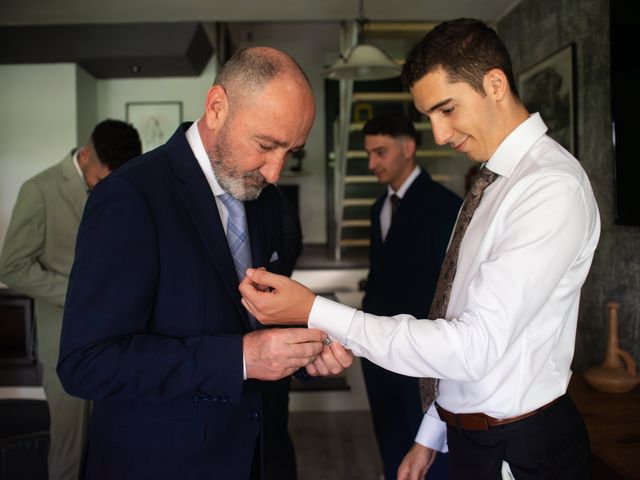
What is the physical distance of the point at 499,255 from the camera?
4.17 feet

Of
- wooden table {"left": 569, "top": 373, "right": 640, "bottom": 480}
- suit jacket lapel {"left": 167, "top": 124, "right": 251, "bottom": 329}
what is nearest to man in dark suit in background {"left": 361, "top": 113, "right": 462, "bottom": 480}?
wooden table {"left": 569, "top": 373, "right": 640, "bottom": 480}

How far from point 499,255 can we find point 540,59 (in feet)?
10.1

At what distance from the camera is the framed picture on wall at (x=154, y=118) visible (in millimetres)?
6281

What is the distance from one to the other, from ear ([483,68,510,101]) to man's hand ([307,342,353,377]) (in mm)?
708

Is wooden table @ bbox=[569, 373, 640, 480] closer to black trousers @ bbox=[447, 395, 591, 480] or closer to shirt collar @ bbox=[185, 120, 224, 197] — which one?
black trousers @ bbox=[447, 395, 591, 480]

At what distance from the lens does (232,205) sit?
1572 millimetres

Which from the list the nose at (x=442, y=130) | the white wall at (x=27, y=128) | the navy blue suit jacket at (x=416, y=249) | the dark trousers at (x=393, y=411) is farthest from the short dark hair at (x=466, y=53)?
the white wall at (x=27, y=128)

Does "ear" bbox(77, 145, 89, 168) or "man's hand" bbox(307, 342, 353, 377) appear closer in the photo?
"man's hand" bbox(307, 342, 353, 377)

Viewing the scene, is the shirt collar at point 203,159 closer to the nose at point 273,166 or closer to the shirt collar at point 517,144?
the nose at point 273,166

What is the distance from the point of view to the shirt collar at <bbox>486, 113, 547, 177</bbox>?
1.43 meters

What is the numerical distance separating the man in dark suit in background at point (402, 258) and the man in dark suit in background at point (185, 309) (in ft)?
5.15

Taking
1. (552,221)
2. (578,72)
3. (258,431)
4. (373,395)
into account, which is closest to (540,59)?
(578,72)

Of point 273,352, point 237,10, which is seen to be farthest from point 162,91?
point 273,352

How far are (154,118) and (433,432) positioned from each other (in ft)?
17.6
